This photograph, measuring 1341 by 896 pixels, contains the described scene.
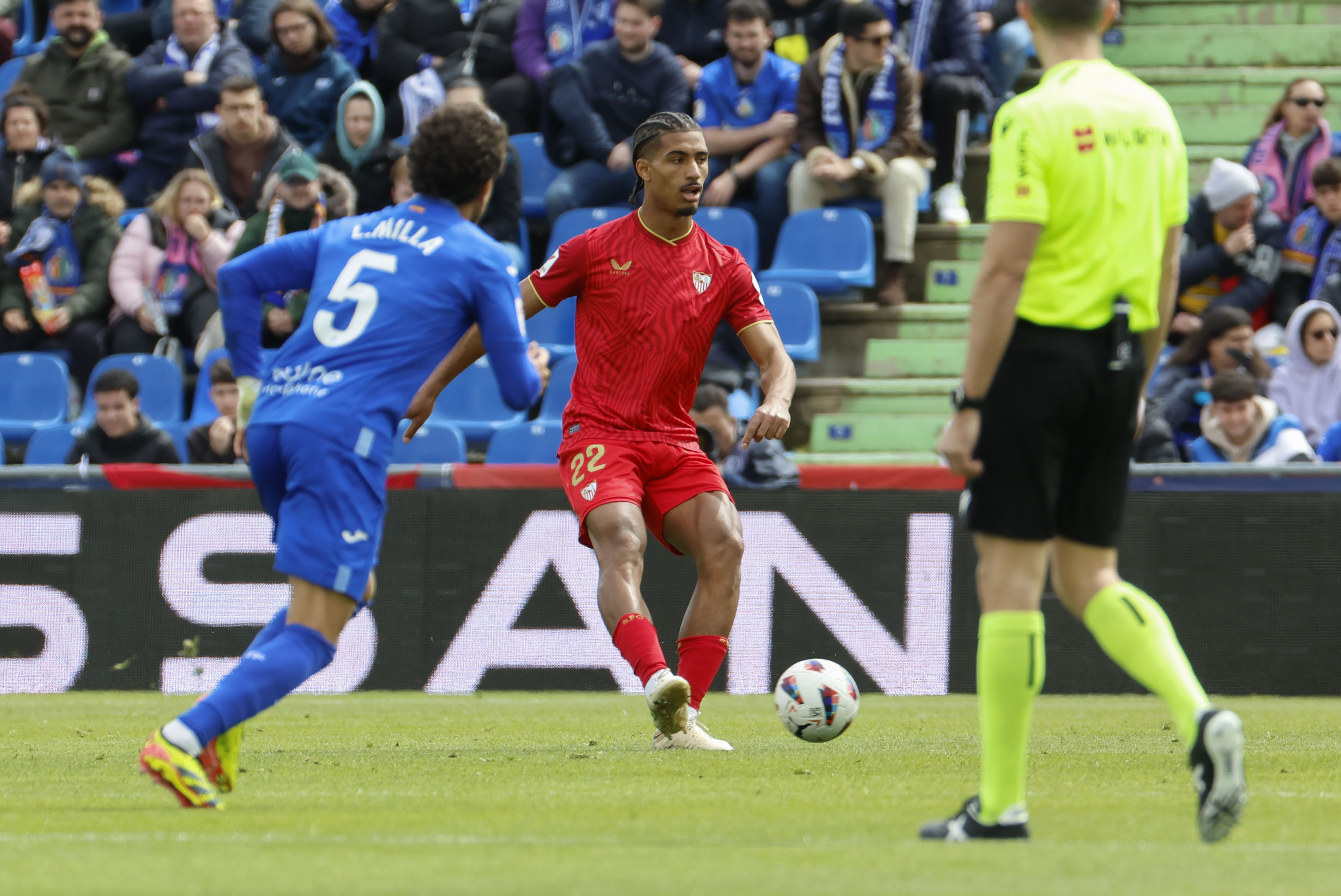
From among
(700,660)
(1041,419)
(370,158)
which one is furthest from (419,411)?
(370,158)

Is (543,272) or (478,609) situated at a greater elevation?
(543,272)

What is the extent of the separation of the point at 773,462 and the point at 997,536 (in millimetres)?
6095

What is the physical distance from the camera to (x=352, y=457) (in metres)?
5.44

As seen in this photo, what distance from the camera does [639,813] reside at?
16.8 feet

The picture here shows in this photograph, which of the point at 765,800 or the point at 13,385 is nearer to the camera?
the point at 765,800

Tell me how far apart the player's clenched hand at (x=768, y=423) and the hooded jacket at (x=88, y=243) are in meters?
8.56

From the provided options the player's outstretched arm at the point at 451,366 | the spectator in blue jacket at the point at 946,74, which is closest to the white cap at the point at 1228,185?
the spectator in blue jacket at the point at 946,74

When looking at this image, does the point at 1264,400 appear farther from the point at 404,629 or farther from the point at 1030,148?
the point at 1030,148

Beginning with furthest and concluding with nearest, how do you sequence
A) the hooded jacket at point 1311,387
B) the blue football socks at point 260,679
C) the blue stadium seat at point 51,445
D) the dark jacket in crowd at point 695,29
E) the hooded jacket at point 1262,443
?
the dark jacket in crowd at point 695,29 < the blue stadium seat at point 51,445 < the hooded jacket at point 1311,387 < the hooded jacket at point 1262,443 < the blue football socks at point 260,679

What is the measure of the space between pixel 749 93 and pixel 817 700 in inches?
298

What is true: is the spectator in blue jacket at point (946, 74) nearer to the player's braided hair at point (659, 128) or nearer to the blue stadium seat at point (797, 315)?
the blue stadium seat at point (797, 315)

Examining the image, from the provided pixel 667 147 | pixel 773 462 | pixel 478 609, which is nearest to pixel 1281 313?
pixel 773 462

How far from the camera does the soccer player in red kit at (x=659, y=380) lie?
716cm

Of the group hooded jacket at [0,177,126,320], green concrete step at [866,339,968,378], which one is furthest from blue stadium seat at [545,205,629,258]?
hooded jacket at [0,177,126,320]
